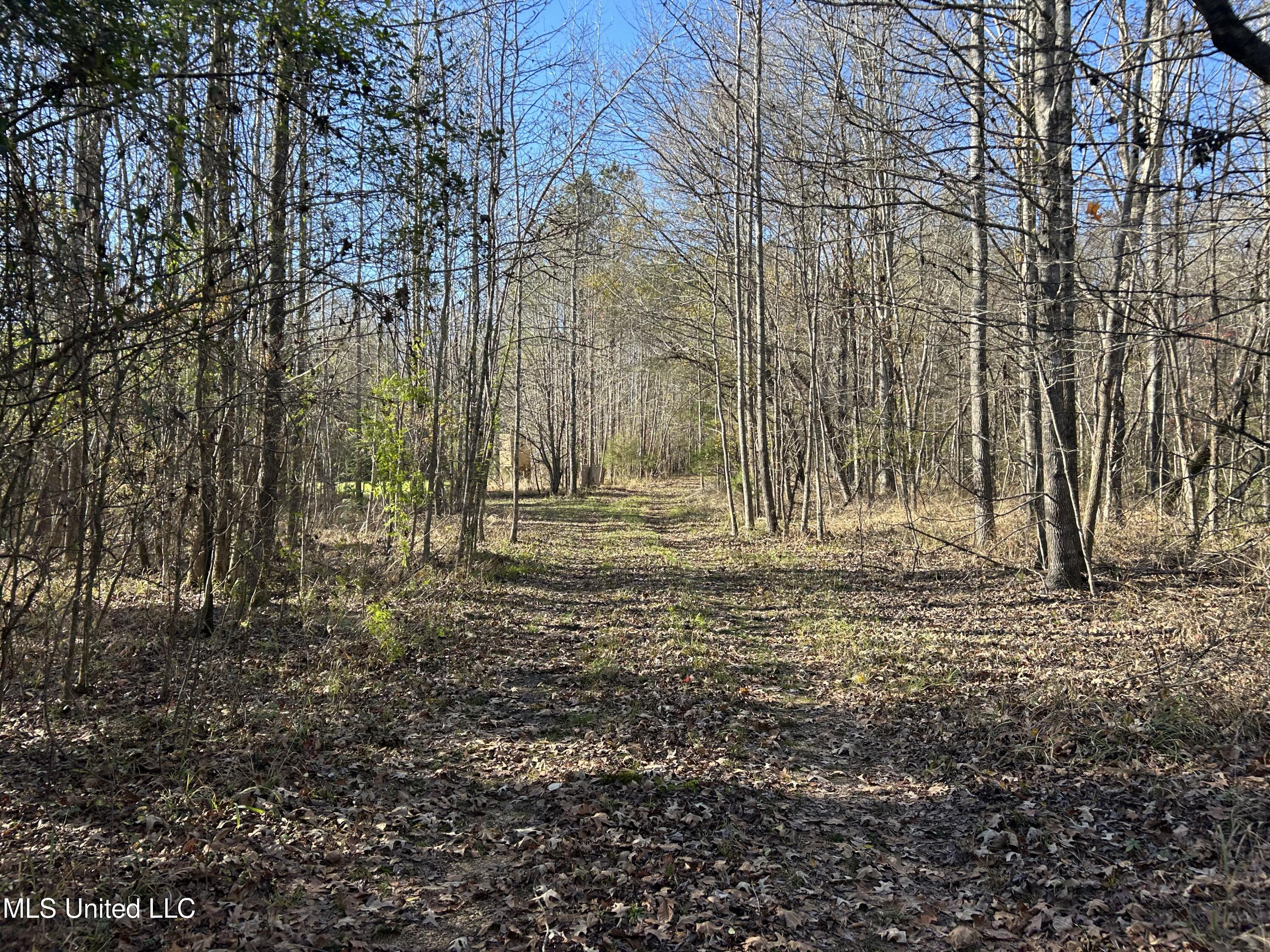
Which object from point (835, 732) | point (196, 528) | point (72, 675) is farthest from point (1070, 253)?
point (72, 675)

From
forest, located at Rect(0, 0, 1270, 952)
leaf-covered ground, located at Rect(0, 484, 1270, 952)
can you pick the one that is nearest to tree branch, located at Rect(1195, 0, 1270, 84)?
forest, located at Rect(0, 0, 1270, 952)

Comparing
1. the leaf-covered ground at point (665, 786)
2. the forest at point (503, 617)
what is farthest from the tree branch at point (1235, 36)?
the leaf-covered ground at point (665, 786)

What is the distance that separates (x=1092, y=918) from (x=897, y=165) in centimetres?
940

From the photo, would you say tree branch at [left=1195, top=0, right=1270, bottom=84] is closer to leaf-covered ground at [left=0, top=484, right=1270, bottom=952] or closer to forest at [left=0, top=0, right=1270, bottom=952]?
forest at [left=0, top=0, right=1270, bottom=952]

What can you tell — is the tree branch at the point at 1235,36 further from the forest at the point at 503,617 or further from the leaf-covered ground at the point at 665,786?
the leaf-covered ground at the point at 665,786

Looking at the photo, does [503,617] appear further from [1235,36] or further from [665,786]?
[1235,36]

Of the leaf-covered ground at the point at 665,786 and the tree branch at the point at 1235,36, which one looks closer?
the tree branch at the point at 1235,36

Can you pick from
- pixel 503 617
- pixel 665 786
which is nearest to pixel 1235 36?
pixel 665 786

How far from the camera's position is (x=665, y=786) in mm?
5004

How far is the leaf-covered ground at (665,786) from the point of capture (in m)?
3.60

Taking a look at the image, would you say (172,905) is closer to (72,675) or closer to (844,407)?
(72,675)

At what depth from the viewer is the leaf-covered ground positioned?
3598mm

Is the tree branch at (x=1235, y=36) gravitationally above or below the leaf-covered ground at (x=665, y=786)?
above

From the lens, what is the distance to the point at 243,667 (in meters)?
6.67
